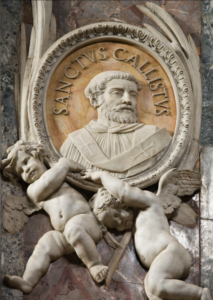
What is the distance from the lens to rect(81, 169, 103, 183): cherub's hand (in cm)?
734

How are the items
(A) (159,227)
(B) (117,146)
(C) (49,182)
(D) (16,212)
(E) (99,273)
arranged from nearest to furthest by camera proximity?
(E) (99,273) → (A) (159,227) → (C) (49,182) → (D) (16,212) → (B) (117,146)

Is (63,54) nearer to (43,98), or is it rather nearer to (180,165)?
(43,98)

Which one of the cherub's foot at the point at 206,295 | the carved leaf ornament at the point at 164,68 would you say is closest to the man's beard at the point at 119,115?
the carved leaf ornament at the point at 164,68

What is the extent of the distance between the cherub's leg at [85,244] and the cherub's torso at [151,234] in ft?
1.33

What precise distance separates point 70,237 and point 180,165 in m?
1.45

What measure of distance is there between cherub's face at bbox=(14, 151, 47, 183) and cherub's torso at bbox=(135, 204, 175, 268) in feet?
3.57

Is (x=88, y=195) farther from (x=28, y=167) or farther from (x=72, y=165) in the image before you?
→ (x=28, y=167)

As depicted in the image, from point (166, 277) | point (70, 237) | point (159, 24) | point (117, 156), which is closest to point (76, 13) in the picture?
point (159, 24)

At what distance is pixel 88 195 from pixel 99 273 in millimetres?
863

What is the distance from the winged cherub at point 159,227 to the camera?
689cm

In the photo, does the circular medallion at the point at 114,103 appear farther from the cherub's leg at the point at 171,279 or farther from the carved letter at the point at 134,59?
the cherub's leg at the point at 171,279

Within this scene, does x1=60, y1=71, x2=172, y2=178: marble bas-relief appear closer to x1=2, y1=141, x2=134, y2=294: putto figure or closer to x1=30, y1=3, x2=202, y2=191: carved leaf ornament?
x1=30, y1=3, x2=202, y2=191: carved leaf ornament

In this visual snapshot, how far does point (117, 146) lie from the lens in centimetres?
763

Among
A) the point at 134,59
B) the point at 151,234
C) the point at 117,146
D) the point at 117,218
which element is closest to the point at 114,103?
the point at 117,146
